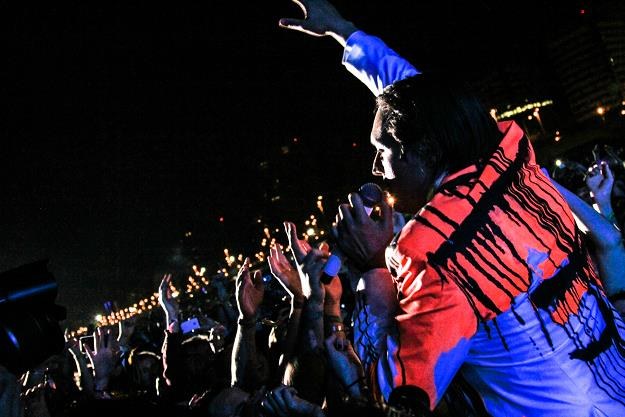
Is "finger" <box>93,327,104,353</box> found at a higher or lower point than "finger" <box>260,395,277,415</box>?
lower

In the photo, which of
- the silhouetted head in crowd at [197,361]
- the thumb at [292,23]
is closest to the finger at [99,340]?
the silhouetted head in crowd at [197,361]

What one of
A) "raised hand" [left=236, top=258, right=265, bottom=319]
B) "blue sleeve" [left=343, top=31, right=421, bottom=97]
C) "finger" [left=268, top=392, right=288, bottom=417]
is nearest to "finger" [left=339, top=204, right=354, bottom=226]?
"blue sleeve" [left=343, top=31, right=421, bottom=97]

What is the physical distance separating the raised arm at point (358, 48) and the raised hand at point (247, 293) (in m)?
2.16

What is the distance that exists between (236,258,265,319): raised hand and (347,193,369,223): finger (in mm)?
2477

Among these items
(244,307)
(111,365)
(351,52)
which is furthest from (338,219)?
(111,365)

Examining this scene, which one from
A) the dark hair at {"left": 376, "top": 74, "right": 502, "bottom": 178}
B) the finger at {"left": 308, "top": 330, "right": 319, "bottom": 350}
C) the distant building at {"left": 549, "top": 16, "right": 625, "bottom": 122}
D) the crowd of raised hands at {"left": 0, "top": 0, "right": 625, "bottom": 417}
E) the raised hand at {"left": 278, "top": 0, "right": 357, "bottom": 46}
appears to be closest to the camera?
the dark hair at {"left": 376, "top": 74, "right": 502, "bottom": 178}

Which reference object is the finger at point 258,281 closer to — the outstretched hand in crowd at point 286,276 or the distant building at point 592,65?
the outstretched hand in crowd at point 286,276

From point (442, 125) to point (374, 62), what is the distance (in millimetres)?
953

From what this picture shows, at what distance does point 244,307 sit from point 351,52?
99.0 inches

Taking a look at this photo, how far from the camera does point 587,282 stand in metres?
1.62

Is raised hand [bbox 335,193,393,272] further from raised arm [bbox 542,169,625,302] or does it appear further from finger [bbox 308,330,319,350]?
finger [bbox 308,330,319,350]

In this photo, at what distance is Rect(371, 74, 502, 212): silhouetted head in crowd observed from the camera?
1588 millimetres

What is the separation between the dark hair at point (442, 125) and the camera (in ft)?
5.20

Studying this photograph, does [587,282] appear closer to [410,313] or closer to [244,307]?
[410,313]
